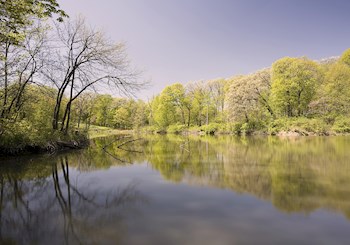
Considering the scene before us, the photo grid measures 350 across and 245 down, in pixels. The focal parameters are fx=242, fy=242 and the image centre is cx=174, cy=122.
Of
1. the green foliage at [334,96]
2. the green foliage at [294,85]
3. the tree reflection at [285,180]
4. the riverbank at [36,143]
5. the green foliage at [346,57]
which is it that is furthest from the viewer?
the green foliage at [346,57]

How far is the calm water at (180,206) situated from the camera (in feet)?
12.4

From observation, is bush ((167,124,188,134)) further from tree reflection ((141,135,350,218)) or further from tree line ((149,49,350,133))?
tree reflection ((141,135,350,218))

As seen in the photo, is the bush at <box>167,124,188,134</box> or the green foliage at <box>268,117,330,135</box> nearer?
the green foliage at <box>268,117,330,135</box>

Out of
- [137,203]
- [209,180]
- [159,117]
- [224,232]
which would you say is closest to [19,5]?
[137,203]

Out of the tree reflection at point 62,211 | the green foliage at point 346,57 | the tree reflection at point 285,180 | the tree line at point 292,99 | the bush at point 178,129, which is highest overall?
the green foliage at point 346,57

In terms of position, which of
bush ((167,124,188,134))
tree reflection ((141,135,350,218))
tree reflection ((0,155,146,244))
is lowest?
tree reflection ((0,155,146,244))

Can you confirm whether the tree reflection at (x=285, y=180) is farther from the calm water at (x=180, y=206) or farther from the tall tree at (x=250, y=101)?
the tall tree at (x=250, y=101)

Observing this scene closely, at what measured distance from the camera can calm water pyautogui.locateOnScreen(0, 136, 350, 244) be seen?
12.4ft

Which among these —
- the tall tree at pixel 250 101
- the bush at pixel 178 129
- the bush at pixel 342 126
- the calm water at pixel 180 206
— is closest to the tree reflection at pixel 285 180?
the calm water at pixel 180 206

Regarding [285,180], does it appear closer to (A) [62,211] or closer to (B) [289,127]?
(A) [62,211]

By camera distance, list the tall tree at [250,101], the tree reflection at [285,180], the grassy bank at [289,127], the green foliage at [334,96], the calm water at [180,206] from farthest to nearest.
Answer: the tall tree at [250,101] → the green foliage at [334,96] → the grassy bank at [289,127] → the tree reflection at [285,180] → the calm water at [180,206]

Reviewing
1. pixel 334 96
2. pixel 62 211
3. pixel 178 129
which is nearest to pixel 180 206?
pixel 62 211

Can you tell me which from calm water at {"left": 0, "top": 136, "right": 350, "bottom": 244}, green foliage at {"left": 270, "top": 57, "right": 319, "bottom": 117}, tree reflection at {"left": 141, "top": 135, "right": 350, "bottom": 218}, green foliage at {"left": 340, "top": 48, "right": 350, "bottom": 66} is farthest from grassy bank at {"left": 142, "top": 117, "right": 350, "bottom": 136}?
calm water at {"left": 0, "top": 136, "right": 350, "bottom": 244}

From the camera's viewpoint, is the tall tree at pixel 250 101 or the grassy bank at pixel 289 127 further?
the tall tree at pixel 250 101
